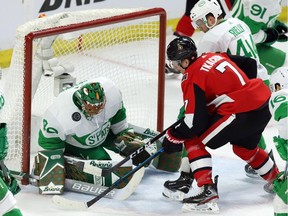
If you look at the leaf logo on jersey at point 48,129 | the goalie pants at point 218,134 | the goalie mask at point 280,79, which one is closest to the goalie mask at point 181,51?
the goalie pants at point 218,134

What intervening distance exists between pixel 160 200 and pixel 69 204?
A: 455 mm

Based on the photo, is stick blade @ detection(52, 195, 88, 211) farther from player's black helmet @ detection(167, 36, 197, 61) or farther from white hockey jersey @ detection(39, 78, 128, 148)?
→ player's black helmet @ detection(167, 36, 197, 61)

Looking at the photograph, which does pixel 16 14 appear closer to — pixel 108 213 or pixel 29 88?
pixel 29 88

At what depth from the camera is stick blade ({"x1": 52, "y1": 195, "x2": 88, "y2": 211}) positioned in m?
5.10

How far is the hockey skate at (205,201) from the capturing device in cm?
510

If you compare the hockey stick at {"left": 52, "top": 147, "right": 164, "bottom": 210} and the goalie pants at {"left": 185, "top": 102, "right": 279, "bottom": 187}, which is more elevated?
the goalie pants at {"left": 185, "top": 102, "right": 279, "bottom": 187}

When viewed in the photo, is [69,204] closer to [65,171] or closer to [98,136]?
[65,171]

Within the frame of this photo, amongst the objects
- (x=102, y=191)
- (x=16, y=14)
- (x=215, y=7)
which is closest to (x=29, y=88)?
(x=102, y=191)

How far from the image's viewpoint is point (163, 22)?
5875 mm

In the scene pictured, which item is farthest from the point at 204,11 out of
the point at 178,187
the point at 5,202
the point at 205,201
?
the point at 5,202

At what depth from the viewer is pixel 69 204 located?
511 cm

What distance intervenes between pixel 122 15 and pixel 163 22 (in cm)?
28

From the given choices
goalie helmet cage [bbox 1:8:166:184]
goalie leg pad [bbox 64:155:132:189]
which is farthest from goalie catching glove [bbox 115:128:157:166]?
goalie helmet cage [bbox 1:8:166:184]

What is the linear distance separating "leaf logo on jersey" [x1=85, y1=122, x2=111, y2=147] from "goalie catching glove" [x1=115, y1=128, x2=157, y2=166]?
0.10 meters
